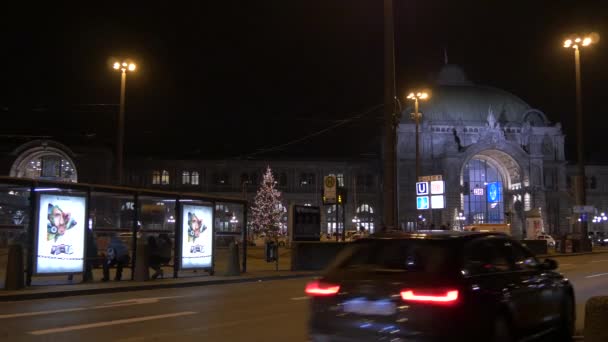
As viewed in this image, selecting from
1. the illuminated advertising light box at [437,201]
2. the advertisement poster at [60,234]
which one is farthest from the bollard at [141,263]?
the illuminated advertising light box at [437,201]

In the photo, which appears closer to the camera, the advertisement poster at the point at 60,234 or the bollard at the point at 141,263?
the advertisement poster at the point at 60,234

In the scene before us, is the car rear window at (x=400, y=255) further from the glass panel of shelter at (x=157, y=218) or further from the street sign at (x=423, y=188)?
the street sign at (x=423, y=188)

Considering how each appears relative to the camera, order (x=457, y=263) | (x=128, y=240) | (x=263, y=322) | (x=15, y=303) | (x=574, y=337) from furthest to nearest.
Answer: (x=128, y=240) < (x=15, y=303) < (x=263, y=322) < (x=574, y=337) < (x=457, y=263)

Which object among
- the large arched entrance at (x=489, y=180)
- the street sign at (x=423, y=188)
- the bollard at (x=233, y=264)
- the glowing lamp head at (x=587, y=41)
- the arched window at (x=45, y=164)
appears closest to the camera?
the bollard at (x=233, y=264)

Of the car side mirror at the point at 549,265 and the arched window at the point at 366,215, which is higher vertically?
the arched window at the point at 366,215

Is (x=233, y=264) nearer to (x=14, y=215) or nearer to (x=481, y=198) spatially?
(x=14, y=215)

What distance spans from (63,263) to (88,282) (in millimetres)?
1387

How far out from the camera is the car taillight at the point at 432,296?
22.0 feet

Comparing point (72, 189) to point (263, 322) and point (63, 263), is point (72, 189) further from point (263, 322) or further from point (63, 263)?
point (263, 322)

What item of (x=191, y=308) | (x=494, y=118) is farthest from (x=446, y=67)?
(x=191, y=308)

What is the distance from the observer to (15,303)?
1546 centimetres

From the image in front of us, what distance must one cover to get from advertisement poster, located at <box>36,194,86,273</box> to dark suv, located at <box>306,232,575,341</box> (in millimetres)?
13366

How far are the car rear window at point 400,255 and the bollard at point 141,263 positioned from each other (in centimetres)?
1393

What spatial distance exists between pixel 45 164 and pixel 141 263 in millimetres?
67958
